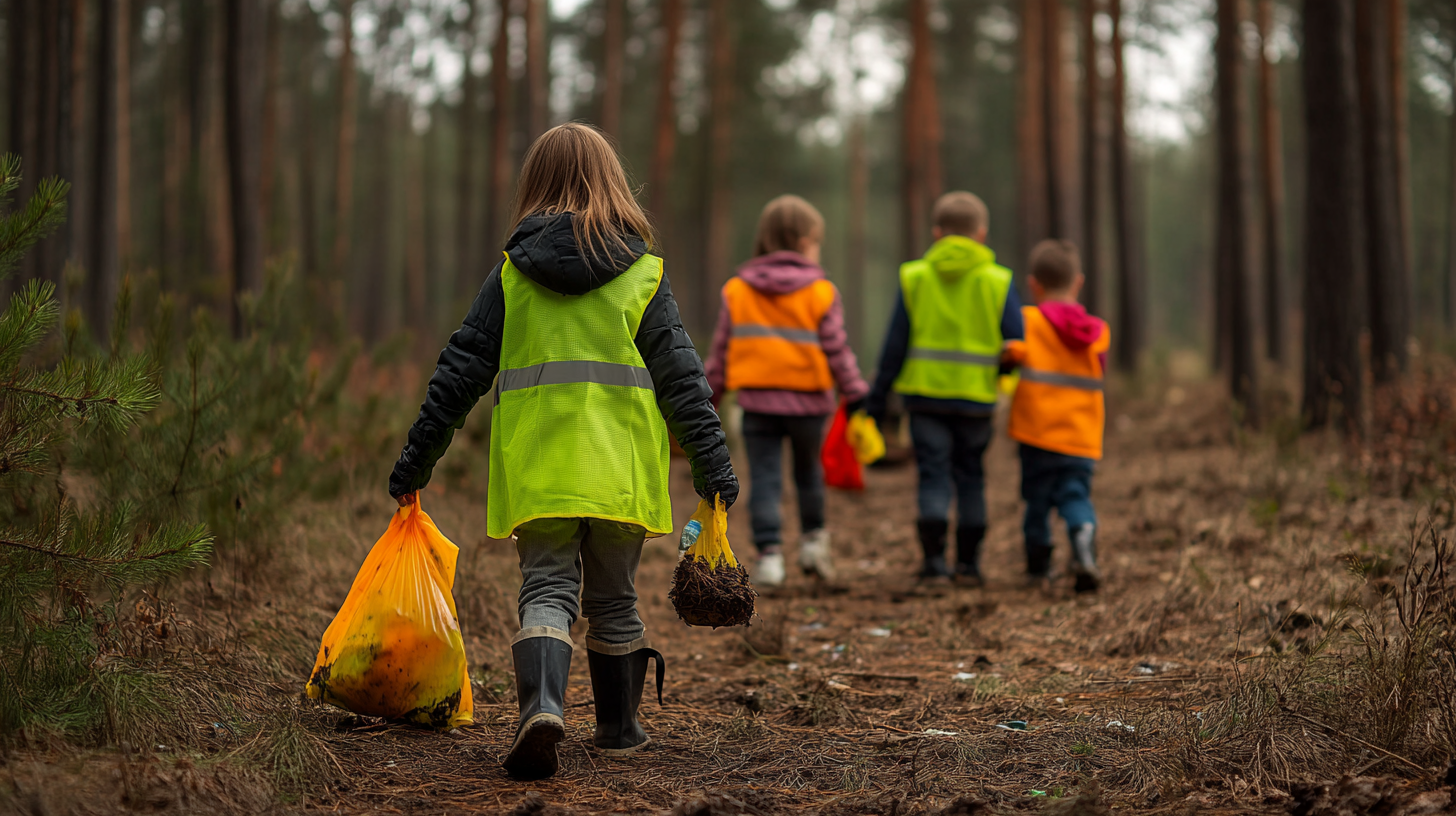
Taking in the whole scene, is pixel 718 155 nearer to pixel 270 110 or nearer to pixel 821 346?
pixel 270 110

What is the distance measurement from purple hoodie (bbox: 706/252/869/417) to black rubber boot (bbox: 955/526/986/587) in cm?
98

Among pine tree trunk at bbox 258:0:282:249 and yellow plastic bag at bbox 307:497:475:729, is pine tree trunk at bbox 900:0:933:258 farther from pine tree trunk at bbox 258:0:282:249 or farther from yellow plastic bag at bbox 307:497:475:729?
yellow plastic bag at bbox 307:497:475:729

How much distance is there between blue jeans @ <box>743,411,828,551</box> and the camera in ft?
19.1

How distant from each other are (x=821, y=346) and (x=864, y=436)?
61cm

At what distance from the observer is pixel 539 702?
278 cm

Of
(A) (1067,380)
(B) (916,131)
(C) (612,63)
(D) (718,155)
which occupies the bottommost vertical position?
(A) (1067,380)

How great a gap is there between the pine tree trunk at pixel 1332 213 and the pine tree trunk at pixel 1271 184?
28.4 feet

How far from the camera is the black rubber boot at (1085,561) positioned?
5352 millimetres

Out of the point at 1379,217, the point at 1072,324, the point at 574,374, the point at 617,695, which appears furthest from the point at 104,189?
the point at 1379,217

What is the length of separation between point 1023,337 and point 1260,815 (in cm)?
354

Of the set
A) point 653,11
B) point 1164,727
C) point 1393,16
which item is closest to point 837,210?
point 653,11

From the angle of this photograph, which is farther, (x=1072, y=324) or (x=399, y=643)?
(x=1072, y=324)

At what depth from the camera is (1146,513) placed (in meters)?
7.03

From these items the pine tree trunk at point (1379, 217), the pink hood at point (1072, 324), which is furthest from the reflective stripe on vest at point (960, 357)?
the pine tree trunk at point (1379, 217)
